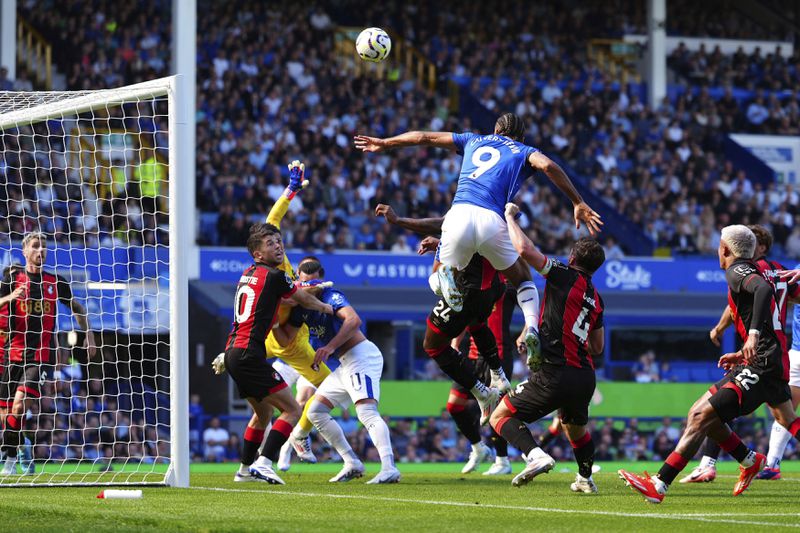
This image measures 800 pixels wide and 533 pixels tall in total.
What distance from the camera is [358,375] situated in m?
11.7

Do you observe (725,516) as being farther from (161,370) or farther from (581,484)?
(161,370)

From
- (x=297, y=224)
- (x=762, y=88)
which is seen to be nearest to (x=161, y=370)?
(x=297, y=224)

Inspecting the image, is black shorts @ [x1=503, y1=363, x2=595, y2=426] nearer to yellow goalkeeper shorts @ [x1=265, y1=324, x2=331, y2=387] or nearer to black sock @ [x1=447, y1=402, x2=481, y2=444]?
black sock @ [x1=447, y1=402, x2=481, y2=444]

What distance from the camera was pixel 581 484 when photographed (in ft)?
33.1

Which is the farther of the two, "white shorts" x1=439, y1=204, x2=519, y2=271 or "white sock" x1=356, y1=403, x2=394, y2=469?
"white sock" x1=356, y1=403, x2=394, y2=469

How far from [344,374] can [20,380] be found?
120 inches

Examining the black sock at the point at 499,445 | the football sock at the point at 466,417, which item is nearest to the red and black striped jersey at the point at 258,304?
the football sock at the point at 466,417

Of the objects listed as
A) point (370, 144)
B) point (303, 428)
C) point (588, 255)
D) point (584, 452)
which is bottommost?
point (303, 428)

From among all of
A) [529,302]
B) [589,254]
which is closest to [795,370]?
[529,302]

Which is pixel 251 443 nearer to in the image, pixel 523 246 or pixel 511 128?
pixel 523 246

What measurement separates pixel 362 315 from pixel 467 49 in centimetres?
1169

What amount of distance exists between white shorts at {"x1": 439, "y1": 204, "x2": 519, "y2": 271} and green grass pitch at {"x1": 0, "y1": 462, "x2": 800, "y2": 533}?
1887 millimetres

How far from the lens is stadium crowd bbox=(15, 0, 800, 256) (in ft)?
90.2

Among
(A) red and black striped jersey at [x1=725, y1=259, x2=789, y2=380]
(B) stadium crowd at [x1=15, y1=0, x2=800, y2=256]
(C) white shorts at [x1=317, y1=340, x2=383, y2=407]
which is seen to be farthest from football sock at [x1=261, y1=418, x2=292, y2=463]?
(B) stadium crowd at [x1=15, y1=0, x2=800, y2=256]
